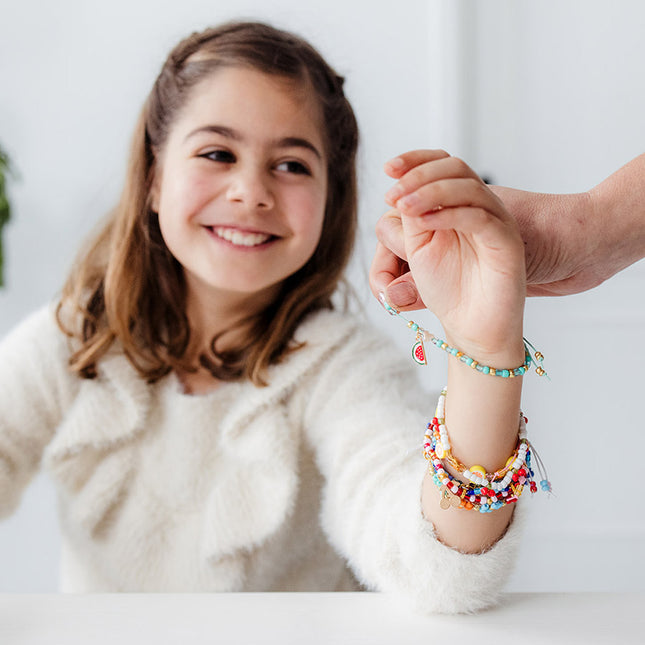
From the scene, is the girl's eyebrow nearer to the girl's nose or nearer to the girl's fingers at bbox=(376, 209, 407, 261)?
the girl's nose

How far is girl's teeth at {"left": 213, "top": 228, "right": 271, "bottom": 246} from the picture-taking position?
980 millimetres

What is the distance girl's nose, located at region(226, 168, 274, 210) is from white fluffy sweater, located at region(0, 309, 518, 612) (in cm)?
21

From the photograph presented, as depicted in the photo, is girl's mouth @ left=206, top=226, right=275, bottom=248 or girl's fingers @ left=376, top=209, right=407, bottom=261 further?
girl's mouth @ left=206, top=226, right=275, bottom=248

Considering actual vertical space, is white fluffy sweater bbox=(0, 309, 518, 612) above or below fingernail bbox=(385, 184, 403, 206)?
below

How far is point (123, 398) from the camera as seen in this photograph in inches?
41.4

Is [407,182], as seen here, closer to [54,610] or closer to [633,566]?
[54,610]

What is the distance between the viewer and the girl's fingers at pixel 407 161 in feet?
1.75

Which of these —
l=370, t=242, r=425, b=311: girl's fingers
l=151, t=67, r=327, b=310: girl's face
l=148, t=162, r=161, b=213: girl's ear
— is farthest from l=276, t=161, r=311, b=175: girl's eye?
l=370, t=242, r=425, b=311: girl's fingers

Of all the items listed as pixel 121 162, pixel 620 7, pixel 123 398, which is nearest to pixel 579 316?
pixel 620 7

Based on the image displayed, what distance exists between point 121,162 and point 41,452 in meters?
1.19

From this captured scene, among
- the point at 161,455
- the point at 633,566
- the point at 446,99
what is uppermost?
the point at 446,99

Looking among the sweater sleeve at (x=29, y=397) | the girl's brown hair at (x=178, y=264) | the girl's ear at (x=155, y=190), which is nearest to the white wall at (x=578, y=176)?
the girl's brown hair at (x=178, y=264)

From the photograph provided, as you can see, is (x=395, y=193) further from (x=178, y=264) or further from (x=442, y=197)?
(x=178, y=264)

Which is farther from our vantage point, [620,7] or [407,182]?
[620,7]
